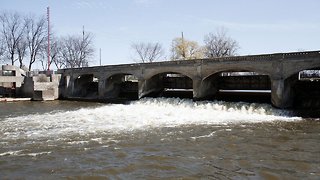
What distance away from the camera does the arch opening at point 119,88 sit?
39969 millimetres

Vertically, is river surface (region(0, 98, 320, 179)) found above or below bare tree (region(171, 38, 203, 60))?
below

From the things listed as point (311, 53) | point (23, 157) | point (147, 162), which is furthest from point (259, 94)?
point (23, 157)

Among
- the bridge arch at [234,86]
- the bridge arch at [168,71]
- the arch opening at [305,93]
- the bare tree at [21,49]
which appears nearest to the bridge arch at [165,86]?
the bridge arch at [168,71]

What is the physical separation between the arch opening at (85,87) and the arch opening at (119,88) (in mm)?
4245

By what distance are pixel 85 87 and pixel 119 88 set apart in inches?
265

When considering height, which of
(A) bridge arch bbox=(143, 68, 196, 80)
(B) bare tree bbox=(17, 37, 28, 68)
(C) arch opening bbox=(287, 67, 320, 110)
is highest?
(B) bare tree bbox=(17, 37, 28, 68)

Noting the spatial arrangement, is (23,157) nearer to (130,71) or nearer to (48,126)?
(48,126)

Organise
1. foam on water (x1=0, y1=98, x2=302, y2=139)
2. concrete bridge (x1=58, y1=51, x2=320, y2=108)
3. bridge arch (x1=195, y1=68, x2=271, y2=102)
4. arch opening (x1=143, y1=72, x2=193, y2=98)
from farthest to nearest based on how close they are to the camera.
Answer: arch opening (x1=143, y1=72, x2=193, y2=98)
bridge arch (x1=195, y1=68, x2=271, y2=102)
concrete bridge (x1=58, y1=51, x2=320, y2=108)
foam on water (x1=0, y1=98, x2=302, y2=139)

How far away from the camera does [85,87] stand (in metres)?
45.7

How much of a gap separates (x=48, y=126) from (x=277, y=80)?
648 inches

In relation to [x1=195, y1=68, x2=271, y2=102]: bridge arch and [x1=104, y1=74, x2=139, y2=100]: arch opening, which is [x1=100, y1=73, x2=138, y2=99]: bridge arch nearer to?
[x1=104, y1=74, x2=139, y2=100]: arch opening

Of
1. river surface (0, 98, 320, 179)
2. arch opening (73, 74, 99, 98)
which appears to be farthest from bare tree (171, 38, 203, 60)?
river surface (0, 98, 320, 179)

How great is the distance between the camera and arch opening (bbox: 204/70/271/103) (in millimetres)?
28328

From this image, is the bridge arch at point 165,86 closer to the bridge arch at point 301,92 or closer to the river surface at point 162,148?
the bridge arch at point 301,92
